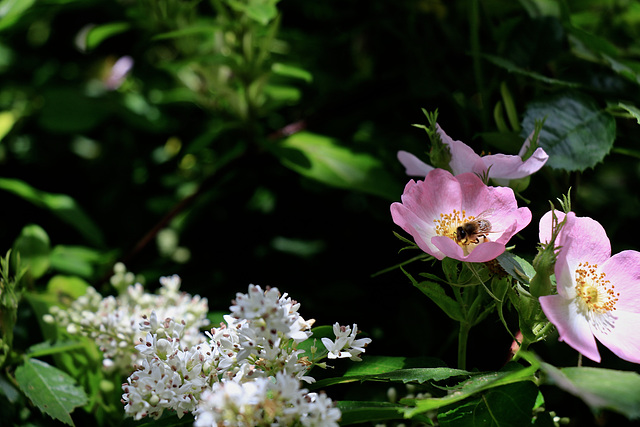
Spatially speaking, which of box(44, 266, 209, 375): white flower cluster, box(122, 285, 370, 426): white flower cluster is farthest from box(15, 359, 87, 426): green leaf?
box(122, 285, 370, 426): white flower cluster

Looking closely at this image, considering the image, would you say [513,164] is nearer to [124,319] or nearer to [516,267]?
[516,267]

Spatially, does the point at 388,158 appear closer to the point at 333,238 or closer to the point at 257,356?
the point at 333,238

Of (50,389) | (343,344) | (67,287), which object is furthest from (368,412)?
(67,287)

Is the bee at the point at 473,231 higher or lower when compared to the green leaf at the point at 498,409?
higher

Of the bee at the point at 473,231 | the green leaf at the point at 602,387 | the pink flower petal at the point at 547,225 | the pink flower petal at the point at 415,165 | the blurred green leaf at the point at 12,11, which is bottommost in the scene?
the green leaf at the point at 602,387

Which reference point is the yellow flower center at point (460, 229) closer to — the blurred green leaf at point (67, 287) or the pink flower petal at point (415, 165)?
the pink flower petal at point (415, 165)

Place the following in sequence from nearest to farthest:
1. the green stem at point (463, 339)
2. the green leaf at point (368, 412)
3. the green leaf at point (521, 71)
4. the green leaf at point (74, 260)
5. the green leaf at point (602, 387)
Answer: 1. the green leaf at point (602, 387)
2. the green leaf at point (368, 412)
3. the green stem at point (463, 339)
4. the green leaf at point (521, 71)
5. the green leaf at point (74, 260)

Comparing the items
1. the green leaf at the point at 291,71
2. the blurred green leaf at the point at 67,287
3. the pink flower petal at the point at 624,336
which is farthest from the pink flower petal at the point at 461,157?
the blurred green leaf at the point at 67,287
